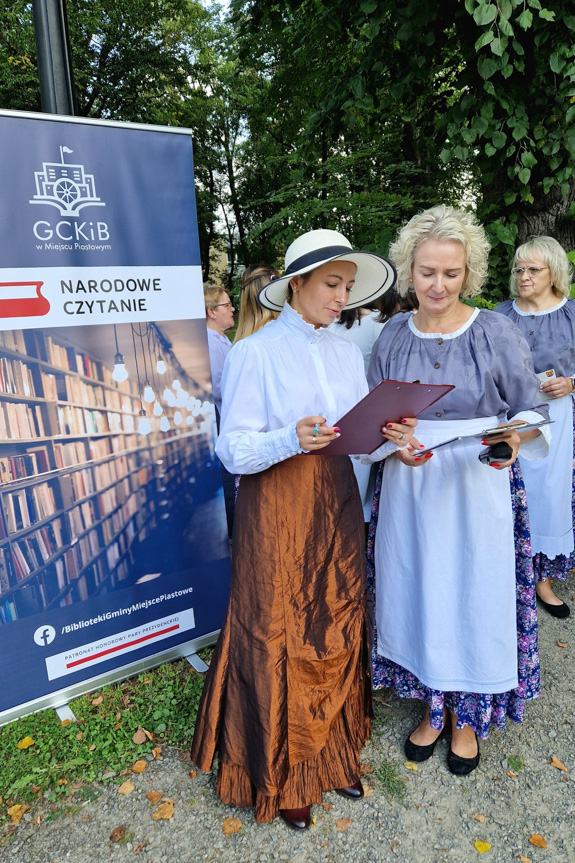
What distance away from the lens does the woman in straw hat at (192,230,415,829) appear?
186 cm

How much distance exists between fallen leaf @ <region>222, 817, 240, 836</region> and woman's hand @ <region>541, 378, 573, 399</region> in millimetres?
2573

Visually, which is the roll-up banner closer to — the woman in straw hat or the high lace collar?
the woman in straw hat

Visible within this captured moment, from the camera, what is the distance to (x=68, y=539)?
2553 mm

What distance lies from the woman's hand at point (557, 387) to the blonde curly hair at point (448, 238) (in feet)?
4.18

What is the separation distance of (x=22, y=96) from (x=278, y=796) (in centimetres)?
1515

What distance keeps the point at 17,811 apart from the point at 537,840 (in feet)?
6.32

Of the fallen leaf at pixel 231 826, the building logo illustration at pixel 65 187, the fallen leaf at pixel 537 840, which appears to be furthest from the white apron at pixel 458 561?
the building logo illustration at pixel 65 187

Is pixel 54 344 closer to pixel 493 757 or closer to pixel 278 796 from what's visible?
pixel 278 796

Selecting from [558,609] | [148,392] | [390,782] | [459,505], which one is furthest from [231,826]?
[558,609]

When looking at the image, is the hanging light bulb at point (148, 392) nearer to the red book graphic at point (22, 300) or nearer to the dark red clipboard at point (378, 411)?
the red book graphic at point (22, 300)

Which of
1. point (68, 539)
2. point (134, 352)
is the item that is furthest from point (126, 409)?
point (68, 539)

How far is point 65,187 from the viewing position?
2354mm

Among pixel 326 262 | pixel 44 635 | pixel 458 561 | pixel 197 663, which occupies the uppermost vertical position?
pixel 326 262

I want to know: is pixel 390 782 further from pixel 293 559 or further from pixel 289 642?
pixel 293 559
